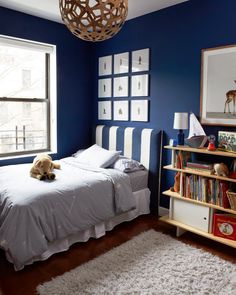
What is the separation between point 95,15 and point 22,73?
227cm

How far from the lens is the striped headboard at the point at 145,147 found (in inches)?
130

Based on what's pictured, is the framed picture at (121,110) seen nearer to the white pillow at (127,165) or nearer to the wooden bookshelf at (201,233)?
the white pillow at (127,165)

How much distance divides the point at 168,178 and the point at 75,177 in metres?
1.20

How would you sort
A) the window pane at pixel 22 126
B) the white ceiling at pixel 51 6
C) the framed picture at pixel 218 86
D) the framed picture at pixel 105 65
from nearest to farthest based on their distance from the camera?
the framed picture at pixel 218 86 < the white ceiling at pixel 51 6 < the window pane at pixel 22 126 < the framed picture at pixel 105 65

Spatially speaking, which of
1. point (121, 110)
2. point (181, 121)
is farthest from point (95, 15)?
point (121, 110)

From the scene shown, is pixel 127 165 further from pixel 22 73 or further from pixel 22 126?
pixel 22 73

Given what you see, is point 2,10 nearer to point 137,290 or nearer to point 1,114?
point 1,114

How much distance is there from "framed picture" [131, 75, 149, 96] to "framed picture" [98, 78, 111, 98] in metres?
0.47

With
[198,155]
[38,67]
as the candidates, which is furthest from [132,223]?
[38,67]

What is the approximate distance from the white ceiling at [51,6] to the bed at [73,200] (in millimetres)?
1472

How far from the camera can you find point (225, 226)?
8.18 ft

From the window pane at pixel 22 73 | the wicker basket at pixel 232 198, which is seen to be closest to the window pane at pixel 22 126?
the window pane at pixel 22 73

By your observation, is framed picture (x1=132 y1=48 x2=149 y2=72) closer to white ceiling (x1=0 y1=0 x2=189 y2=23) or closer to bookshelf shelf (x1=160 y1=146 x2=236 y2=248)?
white ceiling (x1=0 y1=0 x2=189 y2=23)

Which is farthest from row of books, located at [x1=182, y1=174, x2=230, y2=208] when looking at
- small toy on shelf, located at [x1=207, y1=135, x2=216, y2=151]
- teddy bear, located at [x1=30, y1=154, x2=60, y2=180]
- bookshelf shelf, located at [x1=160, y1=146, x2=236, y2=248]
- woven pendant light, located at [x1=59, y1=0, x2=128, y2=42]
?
woven pendant light, located at [x1=59, y1=0, x2=128, y2=42]
